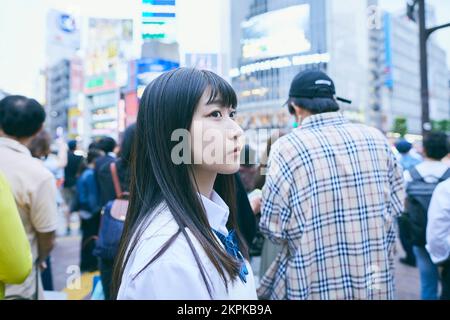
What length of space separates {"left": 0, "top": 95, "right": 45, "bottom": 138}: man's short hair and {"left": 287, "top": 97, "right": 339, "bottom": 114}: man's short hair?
A: 126cm

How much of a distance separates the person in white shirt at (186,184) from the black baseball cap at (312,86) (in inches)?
22.7

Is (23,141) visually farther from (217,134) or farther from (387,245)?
(387,245)

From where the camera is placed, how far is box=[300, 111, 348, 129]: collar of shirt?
5.15 ft

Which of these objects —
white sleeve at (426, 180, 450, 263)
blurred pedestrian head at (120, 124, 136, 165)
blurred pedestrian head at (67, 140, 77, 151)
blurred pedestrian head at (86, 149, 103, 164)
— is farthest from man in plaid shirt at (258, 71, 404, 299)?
blurred pedestrian head at (67, 140, 77, 151)

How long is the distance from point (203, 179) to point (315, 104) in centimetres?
84

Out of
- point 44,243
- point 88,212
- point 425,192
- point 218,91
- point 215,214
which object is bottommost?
point 88,212

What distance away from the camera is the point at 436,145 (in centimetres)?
257

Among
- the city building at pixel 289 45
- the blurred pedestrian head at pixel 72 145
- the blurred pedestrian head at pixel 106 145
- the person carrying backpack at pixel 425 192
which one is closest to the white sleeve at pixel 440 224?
the person carrying backpack at pixel 425 192

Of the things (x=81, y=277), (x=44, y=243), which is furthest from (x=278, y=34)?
(x=81, y=277)

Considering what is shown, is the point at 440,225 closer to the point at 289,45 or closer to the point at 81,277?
the point at 289,45

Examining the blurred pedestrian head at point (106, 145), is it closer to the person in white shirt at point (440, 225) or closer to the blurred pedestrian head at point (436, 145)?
the blurred pedestrian head at point (436, 145)

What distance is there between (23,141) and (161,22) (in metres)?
1.20
